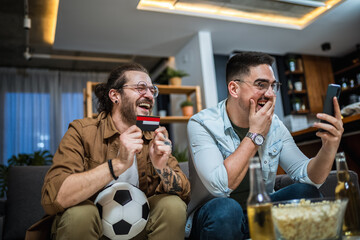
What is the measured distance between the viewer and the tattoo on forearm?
139 centimetres

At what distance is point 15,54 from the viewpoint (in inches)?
225

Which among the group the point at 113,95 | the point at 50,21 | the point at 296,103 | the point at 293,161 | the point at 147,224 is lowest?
the point at 147,224

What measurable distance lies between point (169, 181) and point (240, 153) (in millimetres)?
337

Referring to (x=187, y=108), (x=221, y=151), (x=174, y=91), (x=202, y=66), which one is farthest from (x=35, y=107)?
(x=221, y=151)

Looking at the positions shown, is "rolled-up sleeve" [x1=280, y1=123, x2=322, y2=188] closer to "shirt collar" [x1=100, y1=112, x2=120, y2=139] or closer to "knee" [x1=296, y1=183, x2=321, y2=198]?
"knee" [x1=296, y1=183, x2=321, y2=198]

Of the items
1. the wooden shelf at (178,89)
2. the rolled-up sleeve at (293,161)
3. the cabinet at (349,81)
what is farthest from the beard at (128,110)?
the cabinet at (349,81)

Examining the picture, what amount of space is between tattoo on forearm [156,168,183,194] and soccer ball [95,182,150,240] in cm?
14

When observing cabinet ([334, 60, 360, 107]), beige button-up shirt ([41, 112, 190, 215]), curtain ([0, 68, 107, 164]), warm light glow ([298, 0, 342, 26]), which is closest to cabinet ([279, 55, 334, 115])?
cabinet ([334, 60, 360, 107])

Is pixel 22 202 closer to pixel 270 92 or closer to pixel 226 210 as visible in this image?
pixel 226 210

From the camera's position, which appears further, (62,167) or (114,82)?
(114,82)

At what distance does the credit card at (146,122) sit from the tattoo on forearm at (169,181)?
216mm

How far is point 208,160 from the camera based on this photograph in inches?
53.5

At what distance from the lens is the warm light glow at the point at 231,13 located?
3.90m

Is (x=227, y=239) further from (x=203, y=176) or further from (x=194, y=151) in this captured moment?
(x=194, y=151)
